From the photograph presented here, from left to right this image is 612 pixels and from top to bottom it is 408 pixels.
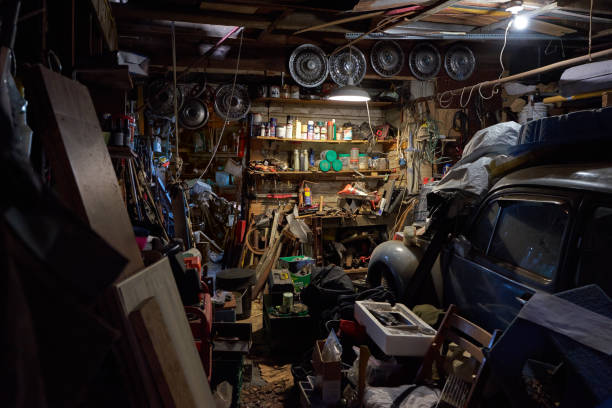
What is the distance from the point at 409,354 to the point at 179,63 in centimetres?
496

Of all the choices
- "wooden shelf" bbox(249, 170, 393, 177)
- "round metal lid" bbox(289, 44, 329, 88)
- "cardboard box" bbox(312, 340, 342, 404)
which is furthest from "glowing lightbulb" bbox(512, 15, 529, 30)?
"cardboard box" bbox(312, 340, 342, 404)

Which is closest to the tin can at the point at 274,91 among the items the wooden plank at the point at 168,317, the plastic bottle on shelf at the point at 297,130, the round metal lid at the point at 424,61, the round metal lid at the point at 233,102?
the round metal lid at the point at 233,102

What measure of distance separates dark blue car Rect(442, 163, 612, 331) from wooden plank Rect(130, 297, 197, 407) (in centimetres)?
181

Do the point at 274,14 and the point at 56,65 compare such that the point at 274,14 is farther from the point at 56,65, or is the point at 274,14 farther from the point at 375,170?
the point at 375,170

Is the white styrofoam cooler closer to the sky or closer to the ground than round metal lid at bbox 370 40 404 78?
closer to the ground

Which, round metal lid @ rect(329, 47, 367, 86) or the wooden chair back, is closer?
the wooden chair back

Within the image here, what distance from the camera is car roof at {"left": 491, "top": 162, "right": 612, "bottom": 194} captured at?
6.22 ft

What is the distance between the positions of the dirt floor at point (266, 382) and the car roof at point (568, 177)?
8.30 ft

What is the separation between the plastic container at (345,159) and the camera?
727 cm

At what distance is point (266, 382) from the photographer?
3.56 m

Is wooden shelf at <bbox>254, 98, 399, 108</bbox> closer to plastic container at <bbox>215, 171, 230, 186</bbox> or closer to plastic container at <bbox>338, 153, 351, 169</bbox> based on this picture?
plastic container at <bbox>338, 153, 351, 169</bbox>

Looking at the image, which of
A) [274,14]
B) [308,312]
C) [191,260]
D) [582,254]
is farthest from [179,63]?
[582,254]

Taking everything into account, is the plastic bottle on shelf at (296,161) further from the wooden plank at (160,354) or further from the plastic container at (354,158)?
the wooden plank at (160,354)

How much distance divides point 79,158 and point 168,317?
2.50 ft
